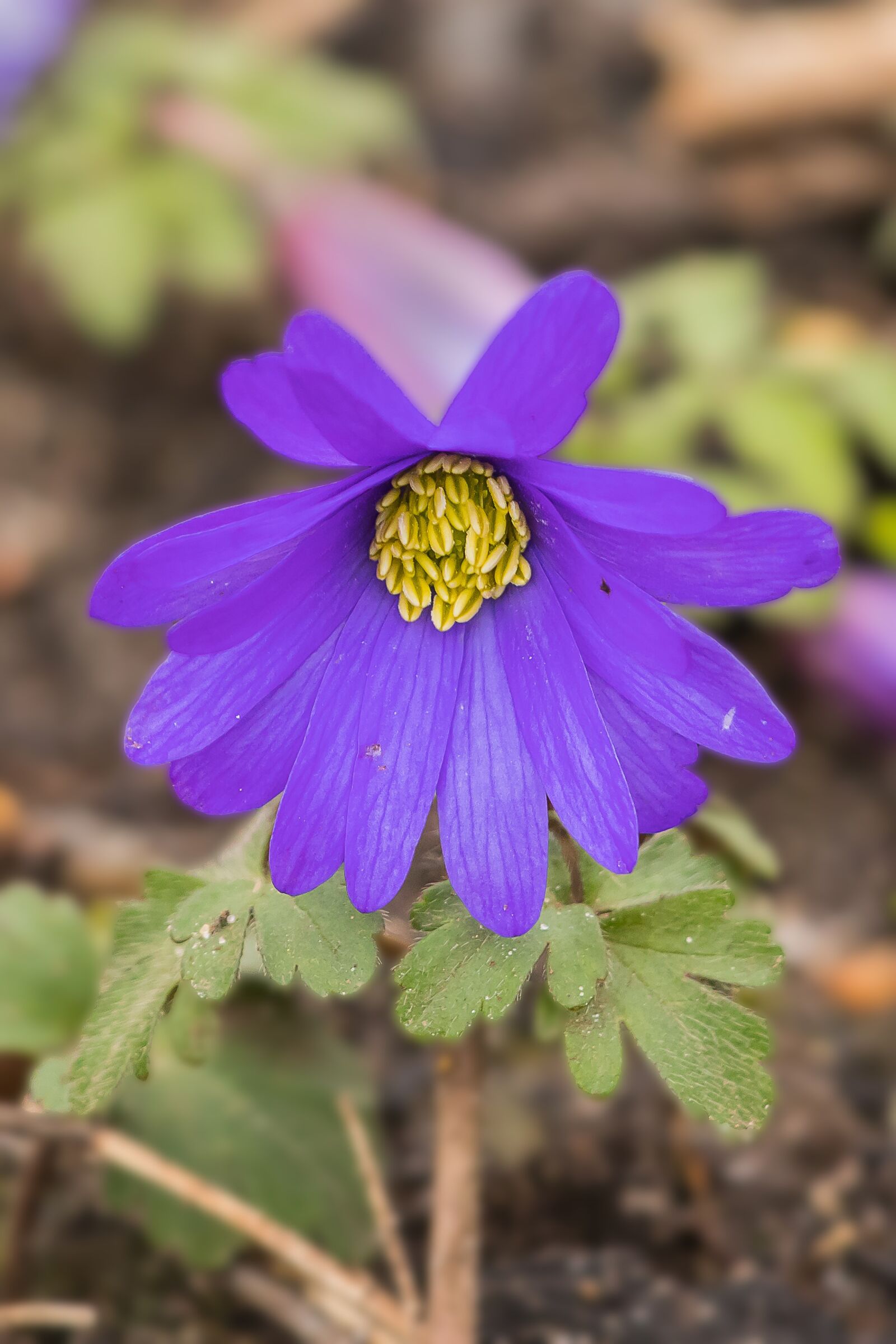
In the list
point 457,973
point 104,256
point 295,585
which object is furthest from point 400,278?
point 457,973

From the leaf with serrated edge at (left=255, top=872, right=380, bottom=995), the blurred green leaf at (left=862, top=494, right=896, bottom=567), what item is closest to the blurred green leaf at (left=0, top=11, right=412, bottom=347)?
the blurred green leaf at (left=862, top=494, right=896, bottom=567)

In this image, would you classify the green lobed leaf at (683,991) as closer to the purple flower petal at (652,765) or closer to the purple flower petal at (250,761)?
the purple flower petal at (652,765)

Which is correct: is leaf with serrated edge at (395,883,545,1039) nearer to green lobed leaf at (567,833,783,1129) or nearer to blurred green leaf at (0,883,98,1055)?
→ green lobed leaf at (567,833,783,1129)

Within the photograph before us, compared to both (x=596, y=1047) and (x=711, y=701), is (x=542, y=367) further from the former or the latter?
(x=596, y=1047)

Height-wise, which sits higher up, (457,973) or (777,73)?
(457,973)

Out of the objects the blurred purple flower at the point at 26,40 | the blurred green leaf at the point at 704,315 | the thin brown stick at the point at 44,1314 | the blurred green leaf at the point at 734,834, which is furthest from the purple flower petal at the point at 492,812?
the blurred purple flower at the point at 26,40

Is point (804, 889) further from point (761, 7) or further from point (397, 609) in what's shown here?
point (761, 7)
